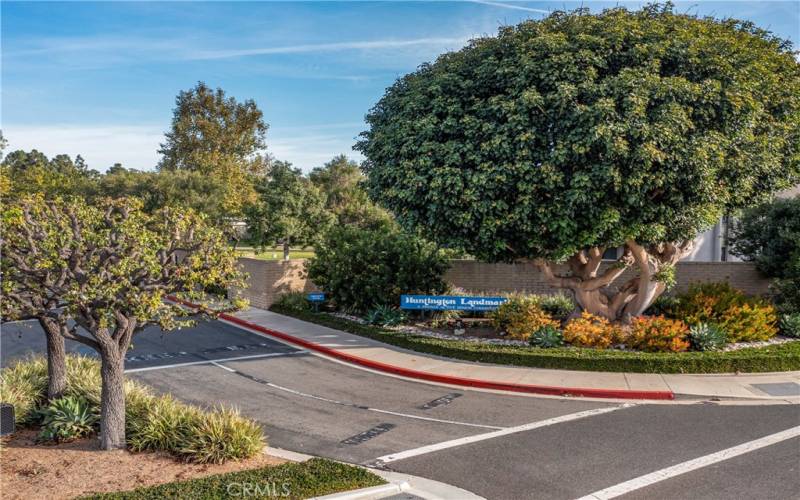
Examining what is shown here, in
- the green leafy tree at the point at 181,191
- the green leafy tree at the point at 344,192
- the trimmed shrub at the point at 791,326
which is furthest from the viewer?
the green leafy tree at the point at 344,192

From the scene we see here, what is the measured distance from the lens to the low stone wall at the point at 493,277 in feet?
72.7

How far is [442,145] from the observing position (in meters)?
15.8

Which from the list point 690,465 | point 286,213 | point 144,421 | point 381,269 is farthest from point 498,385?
point 286,213

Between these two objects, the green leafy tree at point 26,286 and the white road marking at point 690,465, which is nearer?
the white road marking at point 690,465

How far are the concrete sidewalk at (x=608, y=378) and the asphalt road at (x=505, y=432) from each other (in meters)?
0.71

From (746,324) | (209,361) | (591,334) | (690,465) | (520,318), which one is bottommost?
(209,361)

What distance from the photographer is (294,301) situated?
934 inches

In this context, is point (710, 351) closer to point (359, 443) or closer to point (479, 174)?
point (479, 174)

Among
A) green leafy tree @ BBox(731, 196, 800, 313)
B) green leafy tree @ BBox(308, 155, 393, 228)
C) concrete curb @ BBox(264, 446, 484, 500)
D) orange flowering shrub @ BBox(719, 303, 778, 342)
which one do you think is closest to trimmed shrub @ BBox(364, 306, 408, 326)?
orange flowering shrub @ BBox(719, 303, 778, 342)

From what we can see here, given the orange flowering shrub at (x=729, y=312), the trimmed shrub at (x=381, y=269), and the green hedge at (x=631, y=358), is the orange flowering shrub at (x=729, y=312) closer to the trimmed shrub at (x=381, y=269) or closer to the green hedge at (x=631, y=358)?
the green hedge at (x=631, y=358)

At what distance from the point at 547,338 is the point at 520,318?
147cm

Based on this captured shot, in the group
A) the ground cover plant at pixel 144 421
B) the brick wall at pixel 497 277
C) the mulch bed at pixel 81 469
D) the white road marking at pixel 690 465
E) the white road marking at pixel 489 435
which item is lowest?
the white road marking at pixel 489 435

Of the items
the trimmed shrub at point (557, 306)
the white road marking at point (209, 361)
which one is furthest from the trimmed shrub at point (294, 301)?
the trimmed shrub at point (557, 306)

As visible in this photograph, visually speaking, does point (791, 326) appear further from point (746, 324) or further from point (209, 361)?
point (209, 361)
